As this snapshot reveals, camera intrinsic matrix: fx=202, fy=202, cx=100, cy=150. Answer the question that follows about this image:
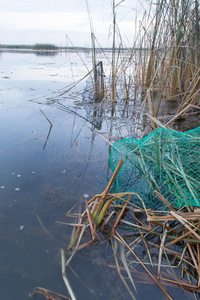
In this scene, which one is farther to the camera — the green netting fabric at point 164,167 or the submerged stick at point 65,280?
the green netting fabric at point 164,167

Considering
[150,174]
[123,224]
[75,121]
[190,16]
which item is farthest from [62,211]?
[190,16]

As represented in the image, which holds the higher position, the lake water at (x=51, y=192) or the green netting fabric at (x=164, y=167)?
the green netting fabric at (x=164, y=167)

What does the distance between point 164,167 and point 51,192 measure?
853 mm

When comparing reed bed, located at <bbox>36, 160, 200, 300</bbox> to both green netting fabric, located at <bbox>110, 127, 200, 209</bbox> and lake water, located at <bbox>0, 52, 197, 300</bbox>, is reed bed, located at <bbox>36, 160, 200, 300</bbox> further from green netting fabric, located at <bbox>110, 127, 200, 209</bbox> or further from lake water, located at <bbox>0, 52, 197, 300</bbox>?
green netting fabric, located at <bbox>110, 127, 200, 209</bbox>

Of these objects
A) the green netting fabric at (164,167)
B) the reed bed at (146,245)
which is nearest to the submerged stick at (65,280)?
the reed bed at (146,245)

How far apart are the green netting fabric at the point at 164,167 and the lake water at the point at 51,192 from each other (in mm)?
318

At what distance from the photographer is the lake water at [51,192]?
38.1 inches

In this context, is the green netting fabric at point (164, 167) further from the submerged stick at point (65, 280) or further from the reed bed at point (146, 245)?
the submerged stick at point (65, 280)

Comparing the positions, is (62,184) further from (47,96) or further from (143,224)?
(47,96)

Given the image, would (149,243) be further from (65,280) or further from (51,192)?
(51,192)

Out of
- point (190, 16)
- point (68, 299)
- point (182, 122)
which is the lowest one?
point (68, 299)

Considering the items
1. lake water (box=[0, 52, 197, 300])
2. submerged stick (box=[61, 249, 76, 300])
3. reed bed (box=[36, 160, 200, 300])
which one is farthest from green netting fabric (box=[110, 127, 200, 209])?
submerged stick (box=[61, 249, 76, 300])

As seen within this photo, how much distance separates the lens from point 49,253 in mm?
1094

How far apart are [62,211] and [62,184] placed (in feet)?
1.00
